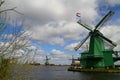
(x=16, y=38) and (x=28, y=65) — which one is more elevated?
(x=16, y=38)

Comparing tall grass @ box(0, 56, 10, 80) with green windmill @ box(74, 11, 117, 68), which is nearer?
tall grass @ box(0, 56, 10, 80)

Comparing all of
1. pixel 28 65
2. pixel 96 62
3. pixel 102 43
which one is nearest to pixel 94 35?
pixel 102 43

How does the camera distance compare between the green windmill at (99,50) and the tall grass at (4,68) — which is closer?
the tall grass at (4,68)

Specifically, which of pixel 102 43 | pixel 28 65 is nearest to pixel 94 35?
pixel 102 43

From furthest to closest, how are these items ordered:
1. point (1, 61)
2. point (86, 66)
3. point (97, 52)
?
1. point (86, 66)
2. point (97, 52)
3. point (1, 61)

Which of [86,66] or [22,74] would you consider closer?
[22,74]

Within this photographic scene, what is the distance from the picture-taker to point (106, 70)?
7194 cm

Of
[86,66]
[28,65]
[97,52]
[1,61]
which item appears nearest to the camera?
[1,61]

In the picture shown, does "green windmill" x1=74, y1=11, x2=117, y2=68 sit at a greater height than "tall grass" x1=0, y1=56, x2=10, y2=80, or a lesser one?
greater

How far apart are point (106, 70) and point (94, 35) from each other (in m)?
10.8

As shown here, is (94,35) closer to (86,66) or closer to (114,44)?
(114,44)

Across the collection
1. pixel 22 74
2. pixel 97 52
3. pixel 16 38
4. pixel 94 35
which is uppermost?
pixel 94 35

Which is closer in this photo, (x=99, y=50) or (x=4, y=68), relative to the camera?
(x=4, y=68)

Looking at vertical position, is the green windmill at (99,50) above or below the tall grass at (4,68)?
above
